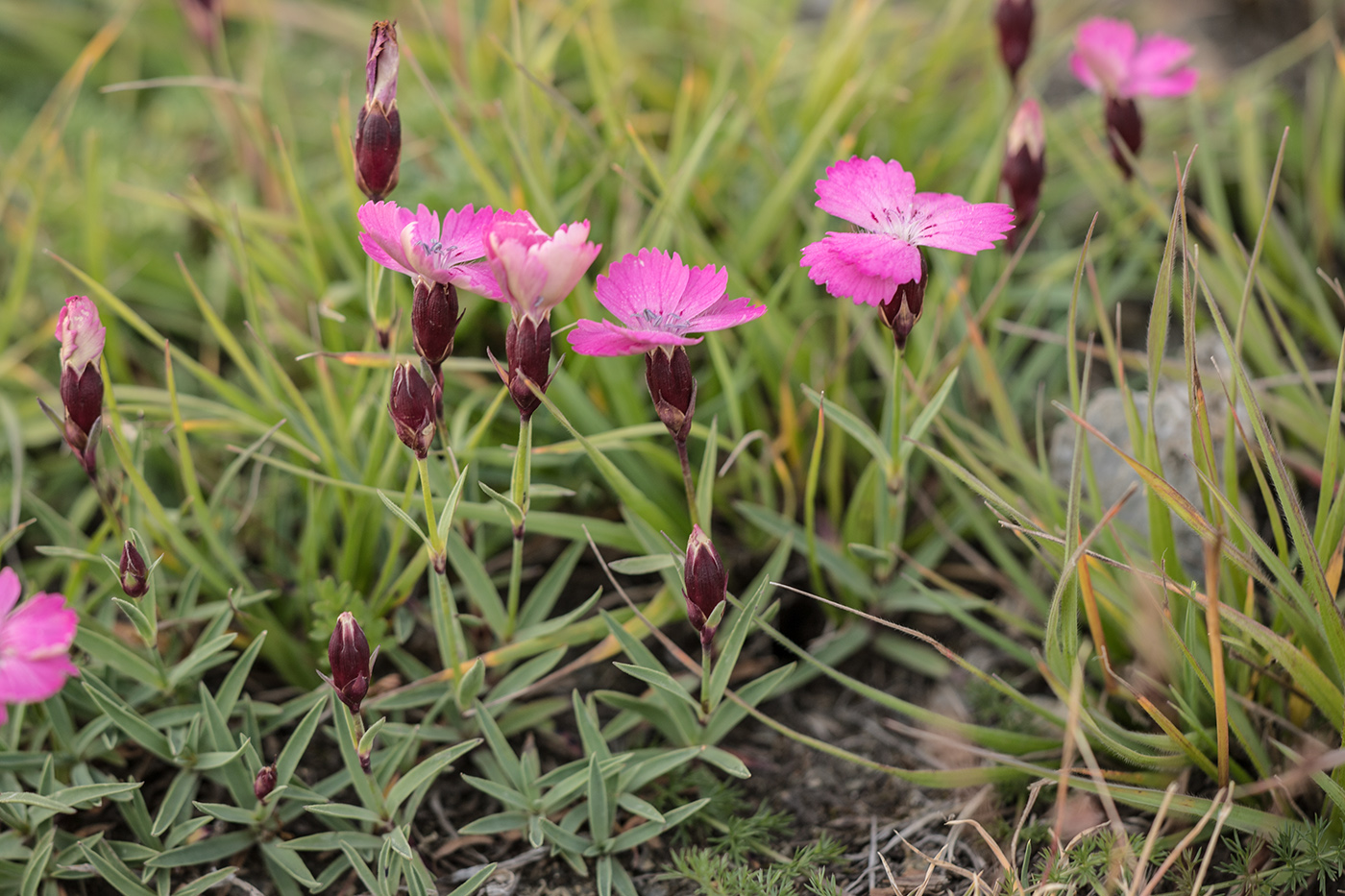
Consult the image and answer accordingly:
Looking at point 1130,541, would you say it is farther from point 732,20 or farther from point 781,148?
point 732,20

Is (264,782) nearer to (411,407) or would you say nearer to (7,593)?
(7,593)

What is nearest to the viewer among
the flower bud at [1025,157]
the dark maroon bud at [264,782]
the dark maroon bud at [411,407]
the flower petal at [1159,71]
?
the dark maroon bud at [411,407]

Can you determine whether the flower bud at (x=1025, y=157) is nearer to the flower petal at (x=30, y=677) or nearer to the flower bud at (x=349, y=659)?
the flower bud at (x=349, y=659)

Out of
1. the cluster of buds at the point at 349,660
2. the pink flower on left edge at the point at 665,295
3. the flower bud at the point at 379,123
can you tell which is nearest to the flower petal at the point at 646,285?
the pink flower on left edge at the point at 665,295

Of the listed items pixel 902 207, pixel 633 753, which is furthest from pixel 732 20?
pixel 633 753

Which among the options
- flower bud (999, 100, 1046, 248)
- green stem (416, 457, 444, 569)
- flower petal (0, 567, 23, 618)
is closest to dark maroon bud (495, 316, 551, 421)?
green stem (416, 457, 444, 569)

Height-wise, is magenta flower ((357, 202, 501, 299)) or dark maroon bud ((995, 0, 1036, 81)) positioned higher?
dark maroon bud ((995, 0, 1036, 81))

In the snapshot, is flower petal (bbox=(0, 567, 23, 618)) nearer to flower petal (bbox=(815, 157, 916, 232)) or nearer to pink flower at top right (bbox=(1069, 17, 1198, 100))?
flower petal (bbox=(815, 157, 916, 232))

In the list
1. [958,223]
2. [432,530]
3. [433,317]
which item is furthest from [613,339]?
[958,223]
